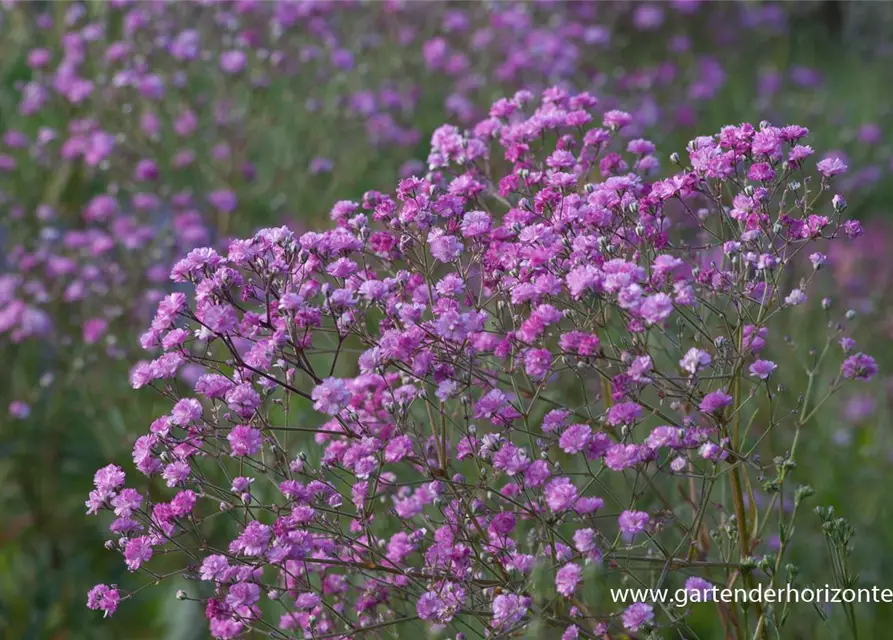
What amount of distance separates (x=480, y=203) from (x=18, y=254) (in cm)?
253

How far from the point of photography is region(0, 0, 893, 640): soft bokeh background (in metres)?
3.77

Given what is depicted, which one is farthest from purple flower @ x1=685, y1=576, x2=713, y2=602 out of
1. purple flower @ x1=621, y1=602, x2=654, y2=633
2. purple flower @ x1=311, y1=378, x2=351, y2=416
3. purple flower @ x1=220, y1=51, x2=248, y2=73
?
purple flower @ x1=220, y1=51, x2=248, y2=73

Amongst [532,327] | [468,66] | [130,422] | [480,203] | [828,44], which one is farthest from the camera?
[828,44]

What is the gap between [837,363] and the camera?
4.72 metres

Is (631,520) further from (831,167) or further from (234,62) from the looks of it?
(234,62)

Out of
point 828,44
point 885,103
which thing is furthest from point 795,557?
point 828,44

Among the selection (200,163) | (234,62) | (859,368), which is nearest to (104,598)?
(859,368)

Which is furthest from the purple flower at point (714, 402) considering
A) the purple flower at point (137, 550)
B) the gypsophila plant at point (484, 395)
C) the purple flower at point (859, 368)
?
the purple flower at point (137, 550)

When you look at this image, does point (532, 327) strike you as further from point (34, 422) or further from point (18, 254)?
point (18, 254)

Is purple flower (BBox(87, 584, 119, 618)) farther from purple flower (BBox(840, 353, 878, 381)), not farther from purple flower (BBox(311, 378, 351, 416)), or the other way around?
purple flower (BBox(840, 353, 878, 381))

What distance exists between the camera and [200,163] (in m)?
4.95

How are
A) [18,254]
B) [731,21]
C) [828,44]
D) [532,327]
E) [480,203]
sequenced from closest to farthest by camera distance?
[532,327] → [480,203] → [18,254] → [731,21] → [828,44]

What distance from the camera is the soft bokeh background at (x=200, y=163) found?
12.4 ft

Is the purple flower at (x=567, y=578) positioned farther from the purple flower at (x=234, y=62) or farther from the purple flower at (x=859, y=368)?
the purple flower at (x=234, y=62)
